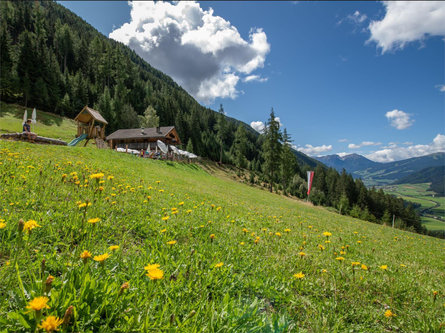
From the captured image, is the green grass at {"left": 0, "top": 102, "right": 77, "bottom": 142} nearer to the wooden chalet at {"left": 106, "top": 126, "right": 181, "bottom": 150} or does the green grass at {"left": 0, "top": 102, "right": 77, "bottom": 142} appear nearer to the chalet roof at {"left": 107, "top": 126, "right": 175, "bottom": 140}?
the wooden chalet at {"left": 106, "top": 126, "right": 181, "bottom": 150}

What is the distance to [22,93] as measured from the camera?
Result: 50906 millimetres

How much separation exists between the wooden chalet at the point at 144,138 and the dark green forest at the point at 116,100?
54.4 ft

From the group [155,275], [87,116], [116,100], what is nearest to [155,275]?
[155,275]

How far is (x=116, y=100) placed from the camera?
63.7 metres

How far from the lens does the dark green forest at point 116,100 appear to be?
52344mm

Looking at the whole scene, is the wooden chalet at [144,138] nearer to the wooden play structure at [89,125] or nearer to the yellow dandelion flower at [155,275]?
the wooden play structure at [89,125]

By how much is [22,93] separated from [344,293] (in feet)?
240

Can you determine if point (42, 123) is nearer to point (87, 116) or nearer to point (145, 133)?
point (87, 116)

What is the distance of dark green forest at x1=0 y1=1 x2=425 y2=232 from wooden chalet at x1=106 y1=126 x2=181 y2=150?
652 inches

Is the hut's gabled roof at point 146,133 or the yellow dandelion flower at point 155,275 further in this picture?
the hut's gabled roof at point 146,133

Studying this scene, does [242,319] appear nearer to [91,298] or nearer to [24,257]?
[91,298]

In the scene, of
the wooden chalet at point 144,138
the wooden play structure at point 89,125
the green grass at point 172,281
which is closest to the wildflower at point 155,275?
the green grass at point 172,281

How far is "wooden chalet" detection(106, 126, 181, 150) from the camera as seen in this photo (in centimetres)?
4372

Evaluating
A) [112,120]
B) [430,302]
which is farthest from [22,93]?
[430,302]
